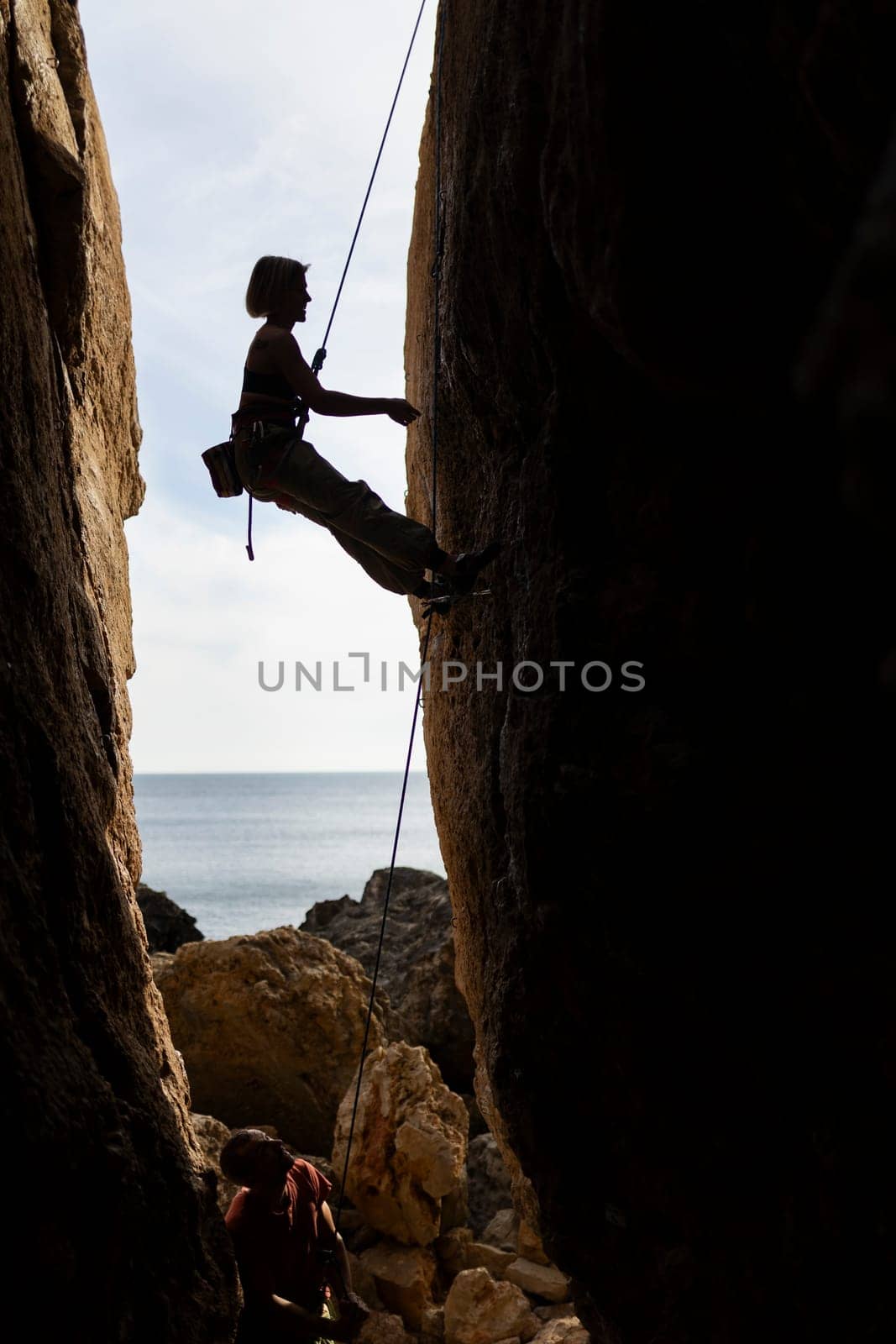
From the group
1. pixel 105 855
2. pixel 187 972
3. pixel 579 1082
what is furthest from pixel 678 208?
pixel 187 972

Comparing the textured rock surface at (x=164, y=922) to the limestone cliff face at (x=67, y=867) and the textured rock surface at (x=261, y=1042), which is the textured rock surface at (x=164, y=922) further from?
the limestone cliff face at (x=67, y=867)

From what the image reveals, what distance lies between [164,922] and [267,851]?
39.3m

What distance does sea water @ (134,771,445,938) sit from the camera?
30.7m

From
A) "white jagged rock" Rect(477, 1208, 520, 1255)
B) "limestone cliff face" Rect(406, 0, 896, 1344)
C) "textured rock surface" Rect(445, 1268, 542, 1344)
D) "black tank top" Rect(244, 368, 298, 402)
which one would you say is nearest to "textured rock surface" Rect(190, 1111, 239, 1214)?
"textured rock surface" Rect(445, 1268, 542, 1344)

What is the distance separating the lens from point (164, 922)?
1213cm

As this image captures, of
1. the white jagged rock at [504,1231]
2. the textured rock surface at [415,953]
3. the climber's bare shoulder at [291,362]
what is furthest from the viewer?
the textured rock surface at [415,953]

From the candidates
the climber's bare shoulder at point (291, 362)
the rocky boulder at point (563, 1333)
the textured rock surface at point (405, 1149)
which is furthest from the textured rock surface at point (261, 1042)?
the climber's bare shoulder at point (291, 362)

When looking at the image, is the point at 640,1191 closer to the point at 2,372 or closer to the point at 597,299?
the point at 597,299

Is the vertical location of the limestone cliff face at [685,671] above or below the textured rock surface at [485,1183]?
above

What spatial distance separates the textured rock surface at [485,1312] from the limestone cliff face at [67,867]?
8.08 feet

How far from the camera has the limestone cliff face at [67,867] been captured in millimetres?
3348

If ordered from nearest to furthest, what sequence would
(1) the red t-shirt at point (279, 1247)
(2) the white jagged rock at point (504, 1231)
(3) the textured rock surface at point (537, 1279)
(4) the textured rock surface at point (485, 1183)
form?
(1) the red t-shirt at point (279, 1247) → (3) the textured rock surface at point (537, 1279) → (2) the white jagged rock at point (504, 1231) → (4) the textured rock surface at point (485, 1183)

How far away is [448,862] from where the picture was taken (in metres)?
6.00

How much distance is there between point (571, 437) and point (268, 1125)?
6276 mm
